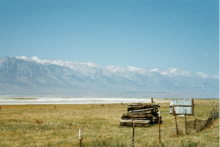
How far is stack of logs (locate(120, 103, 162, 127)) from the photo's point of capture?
2312 cm

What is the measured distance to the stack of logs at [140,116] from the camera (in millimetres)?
23125

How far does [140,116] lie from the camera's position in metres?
24.2

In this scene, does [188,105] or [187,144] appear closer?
[187,144]

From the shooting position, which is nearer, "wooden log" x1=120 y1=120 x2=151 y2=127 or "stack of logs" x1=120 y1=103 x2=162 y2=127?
"wooden log" x1=120 y1=120 x2=151 y2=127

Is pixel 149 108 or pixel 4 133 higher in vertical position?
pixel 149 108

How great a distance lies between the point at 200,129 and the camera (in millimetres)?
19172

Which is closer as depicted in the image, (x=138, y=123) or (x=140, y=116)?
(x=138, y=123)

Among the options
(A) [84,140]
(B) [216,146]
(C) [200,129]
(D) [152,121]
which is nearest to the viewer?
(B) [216,146]

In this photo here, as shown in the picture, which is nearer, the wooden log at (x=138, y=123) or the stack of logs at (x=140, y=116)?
the wooden log at (x=138, y=123)

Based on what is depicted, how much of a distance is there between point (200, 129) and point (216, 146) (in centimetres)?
655

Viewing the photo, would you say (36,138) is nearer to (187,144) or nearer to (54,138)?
(54,138)

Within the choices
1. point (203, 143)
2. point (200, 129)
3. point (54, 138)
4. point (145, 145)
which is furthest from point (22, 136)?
point (200, 129)

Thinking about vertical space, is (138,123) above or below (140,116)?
below

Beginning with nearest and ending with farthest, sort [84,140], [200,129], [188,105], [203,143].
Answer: [203,143]
[84,140]
[200,129]
[188,105]
